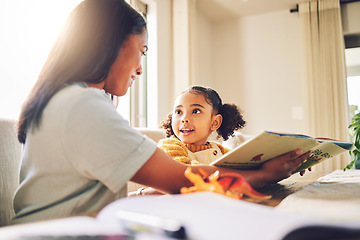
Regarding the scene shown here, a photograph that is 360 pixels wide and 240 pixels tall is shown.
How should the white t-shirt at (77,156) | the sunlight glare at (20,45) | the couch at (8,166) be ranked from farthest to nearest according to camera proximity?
the sunlight glare at (20,45) < the couch at (8,166) < the white t-shirt at (77,156)

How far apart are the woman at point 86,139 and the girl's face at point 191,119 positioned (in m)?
0.54

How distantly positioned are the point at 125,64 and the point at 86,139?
0.35m

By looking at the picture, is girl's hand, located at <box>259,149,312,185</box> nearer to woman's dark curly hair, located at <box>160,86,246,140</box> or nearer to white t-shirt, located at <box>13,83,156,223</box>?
white t-shirt, located at <box>13,83,156,223</box>

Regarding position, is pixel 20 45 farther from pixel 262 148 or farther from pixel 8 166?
pixel 262 148

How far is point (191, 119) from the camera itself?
4.52ft

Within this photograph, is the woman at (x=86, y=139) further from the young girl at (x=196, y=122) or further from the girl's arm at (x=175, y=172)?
the young girl at (x=196, y=122)

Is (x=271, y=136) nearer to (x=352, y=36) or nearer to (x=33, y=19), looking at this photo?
(x=33, y=19)

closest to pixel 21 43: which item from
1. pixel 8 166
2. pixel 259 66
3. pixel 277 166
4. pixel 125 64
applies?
pixel 8 166

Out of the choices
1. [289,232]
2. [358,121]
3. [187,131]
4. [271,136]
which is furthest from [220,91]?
[289,232]

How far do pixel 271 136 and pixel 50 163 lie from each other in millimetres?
463

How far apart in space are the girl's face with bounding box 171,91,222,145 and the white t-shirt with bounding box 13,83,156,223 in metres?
0.68

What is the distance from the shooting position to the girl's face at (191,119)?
1372 millimetres

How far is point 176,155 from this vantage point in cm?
115

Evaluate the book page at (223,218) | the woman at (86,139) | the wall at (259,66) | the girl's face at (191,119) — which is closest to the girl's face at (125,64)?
the woman at (86,139)
